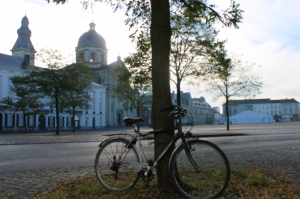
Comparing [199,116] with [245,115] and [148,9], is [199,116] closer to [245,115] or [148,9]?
[245,115]

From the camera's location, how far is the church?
183 ft

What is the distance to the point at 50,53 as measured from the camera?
3081cm

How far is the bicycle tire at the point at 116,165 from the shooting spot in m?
4.04

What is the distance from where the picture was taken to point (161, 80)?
406cm

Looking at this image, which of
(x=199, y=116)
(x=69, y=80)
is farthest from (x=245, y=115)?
(x=69, y=80)

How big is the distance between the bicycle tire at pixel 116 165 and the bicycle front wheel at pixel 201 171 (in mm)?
732

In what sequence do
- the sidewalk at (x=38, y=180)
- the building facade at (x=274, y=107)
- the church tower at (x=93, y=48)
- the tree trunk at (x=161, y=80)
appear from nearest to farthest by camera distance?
the tree trunk at (x=161, y=80) < the sidewalk at (x=38, y=180) < the church tower at (x=93, y=48) < the building facade at (x=274, y=107)

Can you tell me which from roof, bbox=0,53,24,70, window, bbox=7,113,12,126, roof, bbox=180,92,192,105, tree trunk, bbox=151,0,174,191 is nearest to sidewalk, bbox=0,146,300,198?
tree trunk, bbox=151,0,174,191

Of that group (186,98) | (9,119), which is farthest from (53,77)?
(186,98)

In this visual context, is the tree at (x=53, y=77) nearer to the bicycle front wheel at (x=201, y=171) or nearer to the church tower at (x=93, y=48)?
the bicycle front wheel at (x=201, y=171)

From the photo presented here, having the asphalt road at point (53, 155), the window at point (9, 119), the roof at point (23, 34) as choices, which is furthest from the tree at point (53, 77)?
the roof at point (23, 34)

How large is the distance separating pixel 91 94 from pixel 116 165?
6919cm

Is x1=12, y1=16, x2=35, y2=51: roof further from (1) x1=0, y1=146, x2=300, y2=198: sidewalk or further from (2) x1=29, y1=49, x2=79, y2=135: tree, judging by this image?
(1) x1=0, y1=146, x2=300, y2=198: sidewalk

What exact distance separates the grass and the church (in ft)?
98.5
